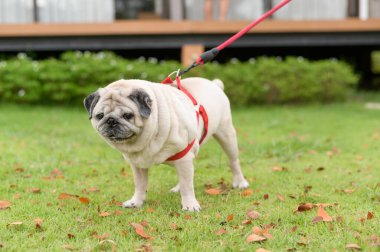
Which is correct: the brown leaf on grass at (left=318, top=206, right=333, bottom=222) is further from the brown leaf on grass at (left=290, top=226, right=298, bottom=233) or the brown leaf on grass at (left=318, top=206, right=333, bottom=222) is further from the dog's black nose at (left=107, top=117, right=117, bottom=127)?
the dog's black nose at (left=107, top=117, right=117, bottom=127)

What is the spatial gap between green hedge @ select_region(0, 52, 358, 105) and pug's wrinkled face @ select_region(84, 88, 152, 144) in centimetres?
738

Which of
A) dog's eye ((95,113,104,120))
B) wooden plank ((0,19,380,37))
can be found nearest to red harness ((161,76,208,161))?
dog's eye ((95,113,104,120))

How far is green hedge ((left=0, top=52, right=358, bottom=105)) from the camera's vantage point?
37.1 feet

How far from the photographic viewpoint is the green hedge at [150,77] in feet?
37.1

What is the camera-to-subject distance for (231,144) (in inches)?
203

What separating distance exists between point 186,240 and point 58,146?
4306 millimetres

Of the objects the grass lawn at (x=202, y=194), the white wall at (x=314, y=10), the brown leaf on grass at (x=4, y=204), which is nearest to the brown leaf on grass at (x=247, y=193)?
the grass lawn at (x=202, y=194)

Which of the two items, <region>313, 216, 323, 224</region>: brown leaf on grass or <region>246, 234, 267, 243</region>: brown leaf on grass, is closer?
<region>246, 234, 267, 243</region>: brown leaf on grass

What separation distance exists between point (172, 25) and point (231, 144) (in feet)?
25.9

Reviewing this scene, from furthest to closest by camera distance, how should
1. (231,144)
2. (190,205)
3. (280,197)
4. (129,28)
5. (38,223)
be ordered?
1. (129,28)
2. (231,144)
3. (280,197)
4. (190,205)
5. (38,223)

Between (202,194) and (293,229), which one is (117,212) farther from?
(293,229)

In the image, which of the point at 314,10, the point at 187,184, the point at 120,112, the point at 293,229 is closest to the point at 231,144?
the point at 187,184

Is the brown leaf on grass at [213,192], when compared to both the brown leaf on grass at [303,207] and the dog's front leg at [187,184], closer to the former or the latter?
the dog's front leg at [187,184]

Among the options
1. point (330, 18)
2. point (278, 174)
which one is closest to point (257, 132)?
point (278, 174)
